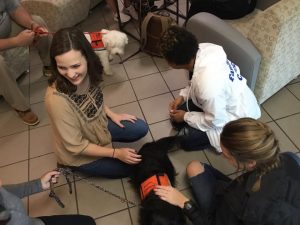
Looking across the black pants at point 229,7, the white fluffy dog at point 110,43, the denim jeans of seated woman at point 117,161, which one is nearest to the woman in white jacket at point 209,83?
the denim jeans of seated woman at point 117,161

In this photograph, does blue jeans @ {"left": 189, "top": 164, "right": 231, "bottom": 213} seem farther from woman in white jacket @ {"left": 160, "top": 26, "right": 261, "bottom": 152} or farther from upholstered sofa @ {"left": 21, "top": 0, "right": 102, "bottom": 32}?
upholstered sofa @ {"left": 21, "top": 0, "right": 102, "bottom": 32}

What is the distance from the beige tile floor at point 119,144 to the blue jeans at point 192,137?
0.14ft

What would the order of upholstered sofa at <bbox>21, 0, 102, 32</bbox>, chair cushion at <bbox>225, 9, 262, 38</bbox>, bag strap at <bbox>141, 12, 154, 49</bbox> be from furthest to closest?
upholstered sofa at <bbox>21, 0, 102, 32</bbox>
bag strap at <bbox>141, 12, 154, 49</bbox>
chair cushion at <bbox>225, 9, 262, 38</bbox>

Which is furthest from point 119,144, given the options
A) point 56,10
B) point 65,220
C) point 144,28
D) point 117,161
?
point 56,10

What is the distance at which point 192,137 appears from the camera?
5.47 ft

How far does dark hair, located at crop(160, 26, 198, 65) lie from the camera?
1.34m

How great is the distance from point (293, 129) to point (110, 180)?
3.68 ft

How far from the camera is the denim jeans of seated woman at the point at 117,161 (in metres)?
1.55

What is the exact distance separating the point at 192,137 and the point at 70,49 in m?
0.84

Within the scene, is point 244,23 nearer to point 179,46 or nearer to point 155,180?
point 179,46

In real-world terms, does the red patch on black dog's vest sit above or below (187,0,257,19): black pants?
below

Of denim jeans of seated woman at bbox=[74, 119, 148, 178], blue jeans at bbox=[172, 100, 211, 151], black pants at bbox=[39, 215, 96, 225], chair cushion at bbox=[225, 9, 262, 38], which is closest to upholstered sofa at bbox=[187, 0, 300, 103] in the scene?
chair cushion at bbox=[225, 9, 262, 38]

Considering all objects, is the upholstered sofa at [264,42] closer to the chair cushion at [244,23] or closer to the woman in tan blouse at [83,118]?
the chair cushion at [244,23]

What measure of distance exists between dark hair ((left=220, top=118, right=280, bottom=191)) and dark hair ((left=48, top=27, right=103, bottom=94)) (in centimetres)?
66
